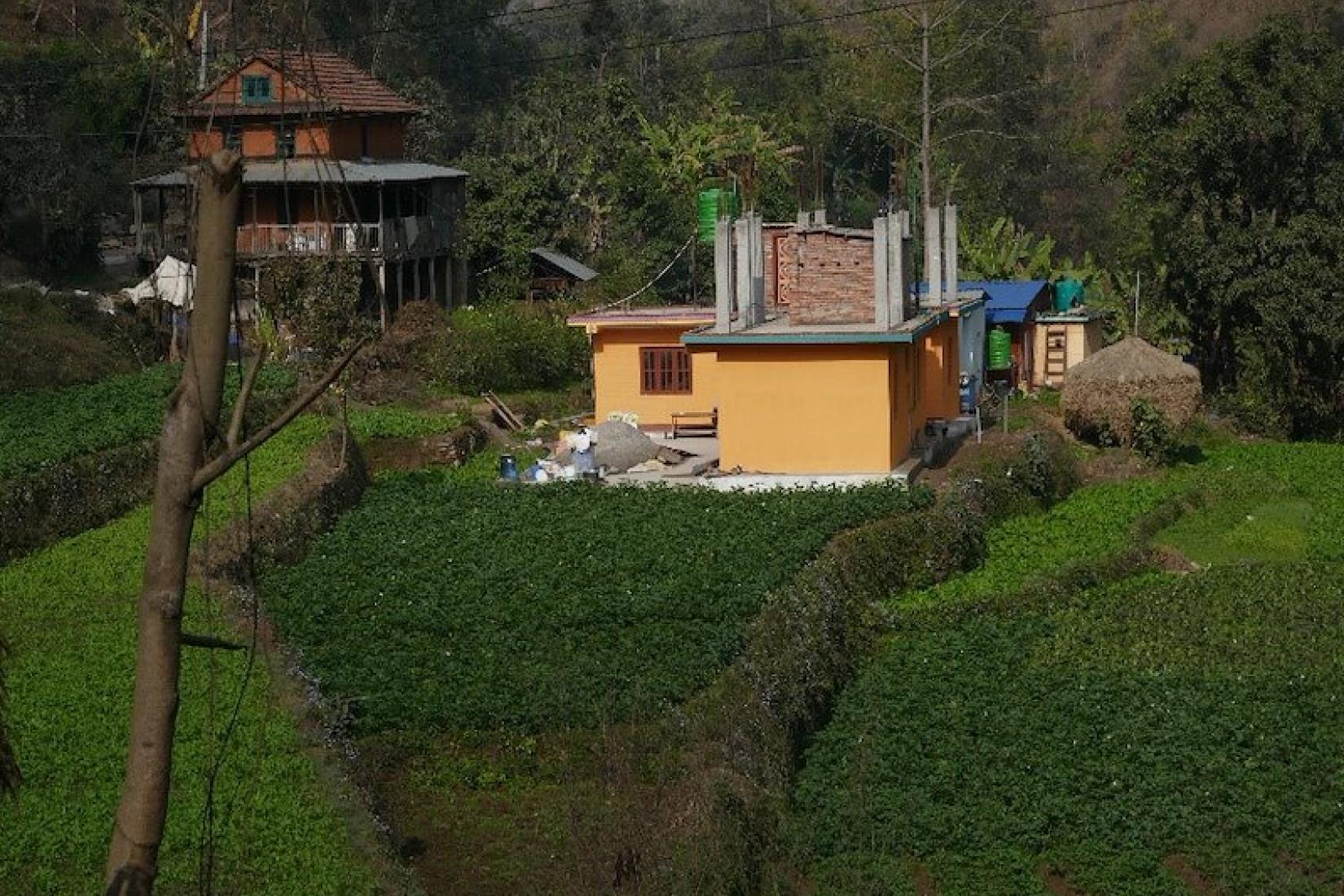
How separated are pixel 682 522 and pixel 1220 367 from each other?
16399 mm

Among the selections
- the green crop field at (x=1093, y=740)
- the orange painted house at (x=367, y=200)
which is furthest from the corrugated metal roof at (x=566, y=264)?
the green crop field at (x=1093, y=740)

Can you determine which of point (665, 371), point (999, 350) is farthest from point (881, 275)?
point (999, 350)

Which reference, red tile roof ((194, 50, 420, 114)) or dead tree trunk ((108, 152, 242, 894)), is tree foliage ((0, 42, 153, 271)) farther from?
dead tree trunk ((108, 152, 242, 894))

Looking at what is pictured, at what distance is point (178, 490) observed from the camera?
464 centimetres

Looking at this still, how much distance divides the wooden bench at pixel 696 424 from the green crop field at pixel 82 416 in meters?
5.84

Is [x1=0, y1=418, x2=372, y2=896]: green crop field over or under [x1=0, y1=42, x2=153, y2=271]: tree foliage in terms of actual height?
under

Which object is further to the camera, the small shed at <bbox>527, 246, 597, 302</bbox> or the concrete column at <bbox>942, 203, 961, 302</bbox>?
the small shed at <bbox>527, 246, 597, 302</bbox>

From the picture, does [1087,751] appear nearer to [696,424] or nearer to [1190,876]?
[1190,876]

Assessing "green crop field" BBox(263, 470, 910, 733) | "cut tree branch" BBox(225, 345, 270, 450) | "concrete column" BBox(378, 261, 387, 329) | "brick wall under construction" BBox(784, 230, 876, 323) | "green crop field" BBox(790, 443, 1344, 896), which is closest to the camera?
"cut tree branch" BBox(225, 345, 270, 450)

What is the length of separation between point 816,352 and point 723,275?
76.9 inches

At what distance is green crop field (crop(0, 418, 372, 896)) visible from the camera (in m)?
11.8

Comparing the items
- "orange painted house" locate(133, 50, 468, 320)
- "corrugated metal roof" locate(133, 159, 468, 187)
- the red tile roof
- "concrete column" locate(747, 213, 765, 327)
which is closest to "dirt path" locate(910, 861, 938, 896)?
"concrete column" locate(747, 213, 765, 327)

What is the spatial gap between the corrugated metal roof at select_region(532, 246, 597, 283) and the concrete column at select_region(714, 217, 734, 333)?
13.4 metres

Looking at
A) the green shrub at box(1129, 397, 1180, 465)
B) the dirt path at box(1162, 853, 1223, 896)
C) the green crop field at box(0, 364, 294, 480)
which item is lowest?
the dirt path at box(1162, 853, 1223, 896)
